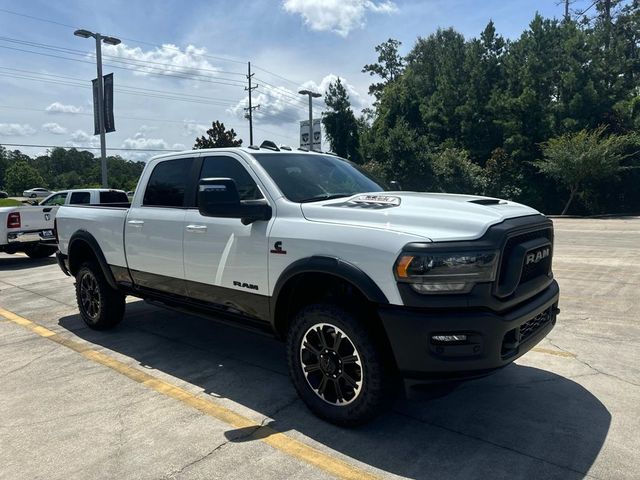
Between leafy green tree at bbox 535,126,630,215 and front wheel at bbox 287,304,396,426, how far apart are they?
2781 centimetres

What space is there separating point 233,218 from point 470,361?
2133mm

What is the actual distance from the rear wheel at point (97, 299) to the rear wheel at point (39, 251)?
7.73m

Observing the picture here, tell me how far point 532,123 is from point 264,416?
35.4m

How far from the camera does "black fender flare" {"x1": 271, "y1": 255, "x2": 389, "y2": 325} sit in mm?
3096

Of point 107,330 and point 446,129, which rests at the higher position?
point 446,129

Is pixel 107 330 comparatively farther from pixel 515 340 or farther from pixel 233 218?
pixel 515 340

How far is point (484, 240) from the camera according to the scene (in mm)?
2998

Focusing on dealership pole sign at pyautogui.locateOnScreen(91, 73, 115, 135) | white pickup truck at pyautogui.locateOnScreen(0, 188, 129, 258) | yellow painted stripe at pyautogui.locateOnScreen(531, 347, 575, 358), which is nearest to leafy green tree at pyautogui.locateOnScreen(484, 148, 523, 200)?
dealership pole sign at pyautogui.locateOnScreen(91, 73, 115, 135)

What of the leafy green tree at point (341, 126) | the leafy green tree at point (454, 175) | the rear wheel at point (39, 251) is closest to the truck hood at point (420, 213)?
the rear wheel at point (39, 251)

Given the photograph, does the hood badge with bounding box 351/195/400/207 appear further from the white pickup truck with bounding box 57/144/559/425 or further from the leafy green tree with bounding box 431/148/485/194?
the leafy green tree with bounding box 431/148/485/194

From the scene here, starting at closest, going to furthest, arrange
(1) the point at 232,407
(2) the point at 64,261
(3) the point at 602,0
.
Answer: (1) the point at 232,407
(2) the point at 64,261
(3) the point at 602,0

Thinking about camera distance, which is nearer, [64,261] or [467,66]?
[64,261]

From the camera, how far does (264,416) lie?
12.2 ft

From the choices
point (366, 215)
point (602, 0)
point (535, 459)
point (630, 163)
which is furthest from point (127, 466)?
point (602, 0)
